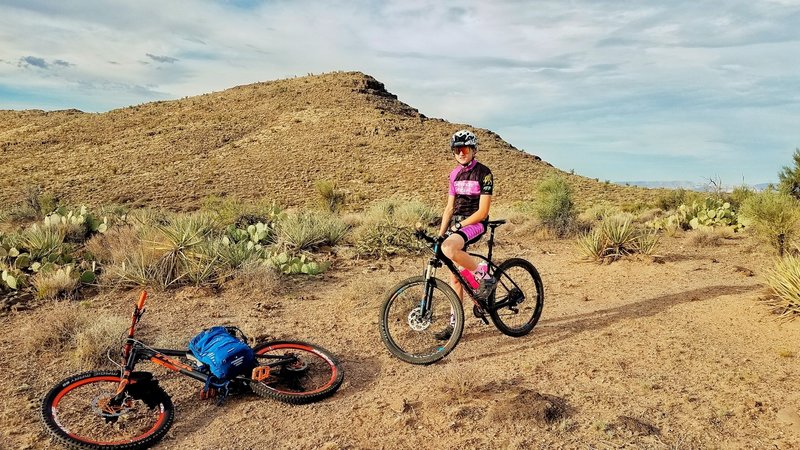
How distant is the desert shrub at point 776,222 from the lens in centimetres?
1074

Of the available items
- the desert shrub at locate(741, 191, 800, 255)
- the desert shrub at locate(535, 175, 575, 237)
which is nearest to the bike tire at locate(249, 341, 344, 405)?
the desert shrub at locate(741, 191, 800, 255)

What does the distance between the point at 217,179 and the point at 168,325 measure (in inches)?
1262

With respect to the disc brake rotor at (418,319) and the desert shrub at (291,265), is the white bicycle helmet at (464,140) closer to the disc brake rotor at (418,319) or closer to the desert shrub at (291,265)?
the disc brake rotor at (418,319)

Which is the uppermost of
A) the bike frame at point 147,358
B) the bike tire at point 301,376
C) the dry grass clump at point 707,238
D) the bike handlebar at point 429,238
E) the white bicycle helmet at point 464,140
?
the white bicycle helmet at point 464,140

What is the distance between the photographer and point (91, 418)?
14.9ft

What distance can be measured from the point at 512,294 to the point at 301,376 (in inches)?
96.0

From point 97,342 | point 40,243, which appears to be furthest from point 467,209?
point 40,243

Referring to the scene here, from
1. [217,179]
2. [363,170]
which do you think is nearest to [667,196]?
[363,170]

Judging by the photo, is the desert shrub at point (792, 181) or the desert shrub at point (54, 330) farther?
the desert shrub at point (792, 181)

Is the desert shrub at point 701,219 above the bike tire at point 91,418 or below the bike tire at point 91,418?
above

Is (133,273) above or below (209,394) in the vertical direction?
above

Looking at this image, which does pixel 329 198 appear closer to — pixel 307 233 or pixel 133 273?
pixel 307 233

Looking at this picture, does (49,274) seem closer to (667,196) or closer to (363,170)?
(667,196)

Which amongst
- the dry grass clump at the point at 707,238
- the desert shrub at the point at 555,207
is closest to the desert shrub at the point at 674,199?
the desert shrub at the point at 555,207
